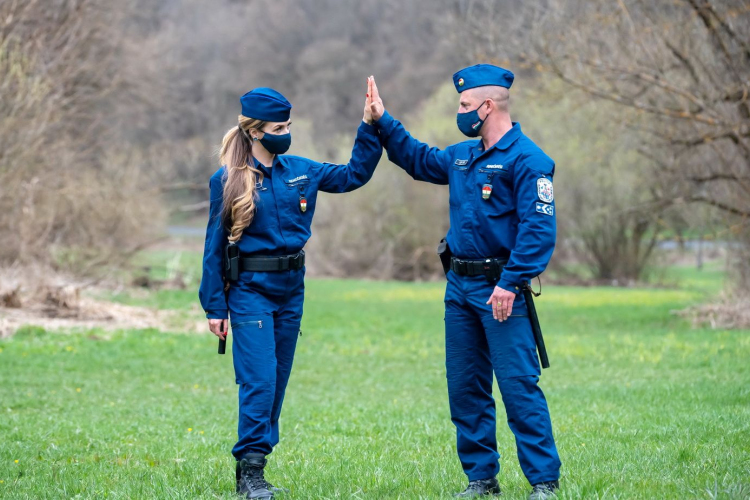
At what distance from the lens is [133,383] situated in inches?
462

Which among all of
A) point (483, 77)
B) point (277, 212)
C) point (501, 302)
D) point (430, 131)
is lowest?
point (501, 302)

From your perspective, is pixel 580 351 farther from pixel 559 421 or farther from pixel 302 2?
pixel 302 2

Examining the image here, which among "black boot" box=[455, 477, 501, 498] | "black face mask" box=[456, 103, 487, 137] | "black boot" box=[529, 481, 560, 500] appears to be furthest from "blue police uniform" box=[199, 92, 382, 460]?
"black boot" box=[529, 481, 560, 500]

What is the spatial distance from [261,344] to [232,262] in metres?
0.49

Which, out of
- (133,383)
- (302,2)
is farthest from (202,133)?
(133,383)

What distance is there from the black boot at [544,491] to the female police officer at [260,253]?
1.40 metres

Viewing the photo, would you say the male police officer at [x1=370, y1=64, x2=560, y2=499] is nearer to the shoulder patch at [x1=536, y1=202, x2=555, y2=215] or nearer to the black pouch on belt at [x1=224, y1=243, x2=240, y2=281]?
the shoulder patch at [x1=536, y1=202, x2=555, y2=215]

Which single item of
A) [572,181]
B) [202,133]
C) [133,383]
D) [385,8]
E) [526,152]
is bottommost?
[133,383]

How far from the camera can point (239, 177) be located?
526 centimetres

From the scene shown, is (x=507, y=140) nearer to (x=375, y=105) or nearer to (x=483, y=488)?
(x=375, y=105)

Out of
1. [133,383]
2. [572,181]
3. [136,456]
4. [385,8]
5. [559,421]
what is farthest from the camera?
[385,8]

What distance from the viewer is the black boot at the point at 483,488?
5.05 m

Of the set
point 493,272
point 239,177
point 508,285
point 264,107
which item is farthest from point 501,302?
point 264,107

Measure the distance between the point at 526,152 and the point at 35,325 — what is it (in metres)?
12.4
